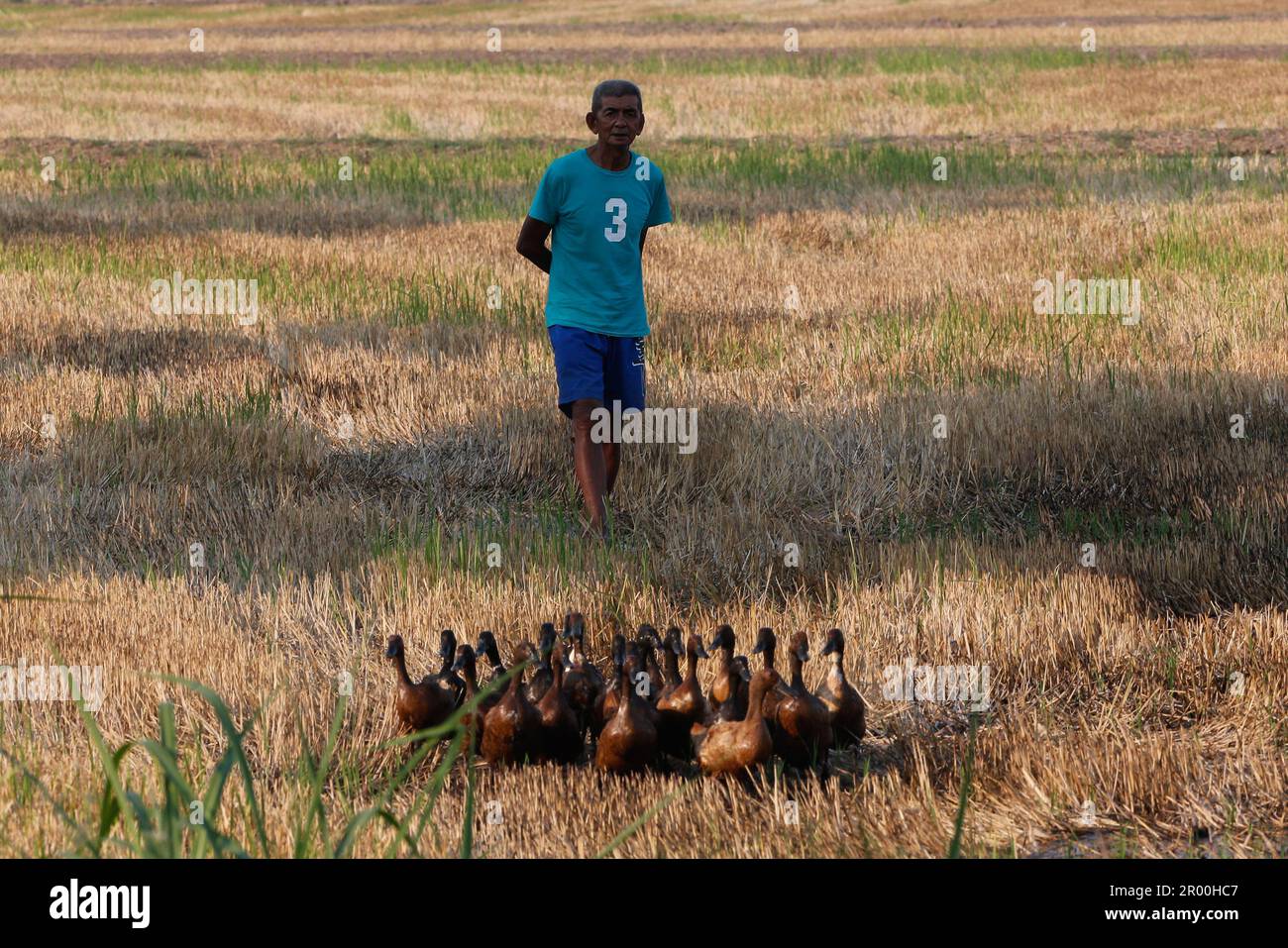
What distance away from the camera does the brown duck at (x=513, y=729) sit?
4070 millimetres

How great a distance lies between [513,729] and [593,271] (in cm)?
258

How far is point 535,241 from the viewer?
6.27 meters

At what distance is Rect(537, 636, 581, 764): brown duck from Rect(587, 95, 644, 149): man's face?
251 cm

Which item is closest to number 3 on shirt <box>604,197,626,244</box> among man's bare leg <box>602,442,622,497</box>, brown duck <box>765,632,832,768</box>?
man's bare leg <box>602,442,622,497</box>

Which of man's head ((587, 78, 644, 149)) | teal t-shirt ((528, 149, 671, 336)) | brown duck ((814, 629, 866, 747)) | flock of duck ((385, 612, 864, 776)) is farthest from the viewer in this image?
teal t-shirt ((528, 149, 671, 336))

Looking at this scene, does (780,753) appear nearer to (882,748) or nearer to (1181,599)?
(882,748)

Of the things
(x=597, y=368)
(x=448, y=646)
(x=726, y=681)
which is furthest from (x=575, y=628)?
(x=597, y=368)

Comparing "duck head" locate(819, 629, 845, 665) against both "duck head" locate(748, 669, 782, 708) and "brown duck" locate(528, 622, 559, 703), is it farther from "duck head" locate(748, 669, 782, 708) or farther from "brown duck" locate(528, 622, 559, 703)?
"brown duck" locate(528, 622, 559, 703)

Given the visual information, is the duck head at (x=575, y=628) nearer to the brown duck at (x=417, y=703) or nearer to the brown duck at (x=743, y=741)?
the brown duck at (x=417, y=703)

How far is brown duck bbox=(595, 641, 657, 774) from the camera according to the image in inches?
156

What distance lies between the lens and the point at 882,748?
4363 mm

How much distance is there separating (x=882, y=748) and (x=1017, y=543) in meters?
2.40

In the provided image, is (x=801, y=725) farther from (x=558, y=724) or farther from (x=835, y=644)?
(x=558, y=724)

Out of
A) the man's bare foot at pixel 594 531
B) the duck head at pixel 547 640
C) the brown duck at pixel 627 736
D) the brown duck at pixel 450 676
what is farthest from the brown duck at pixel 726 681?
the man's bare foot at pixel 594 531
